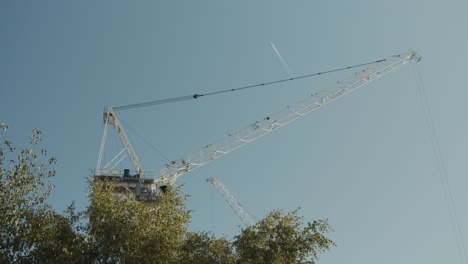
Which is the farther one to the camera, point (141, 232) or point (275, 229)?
point (275, 229)

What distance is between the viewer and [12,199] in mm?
34625

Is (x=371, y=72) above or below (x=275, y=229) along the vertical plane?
above

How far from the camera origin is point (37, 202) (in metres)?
36.2

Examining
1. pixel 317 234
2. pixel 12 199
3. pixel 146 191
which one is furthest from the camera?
pixel 146 191

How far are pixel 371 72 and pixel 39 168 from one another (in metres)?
112

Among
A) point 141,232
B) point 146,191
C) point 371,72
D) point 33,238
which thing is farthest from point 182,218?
point 371,72

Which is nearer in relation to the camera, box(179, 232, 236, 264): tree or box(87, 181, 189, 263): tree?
box(87, 181, 189, 263): tree

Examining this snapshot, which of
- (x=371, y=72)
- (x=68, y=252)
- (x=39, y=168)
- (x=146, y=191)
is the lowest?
(x=68, y=252)

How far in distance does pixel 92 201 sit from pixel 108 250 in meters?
5.45

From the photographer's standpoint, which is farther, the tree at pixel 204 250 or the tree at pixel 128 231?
the tree at pixel 204 250

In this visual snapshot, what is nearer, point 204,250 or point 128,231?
point 128,231

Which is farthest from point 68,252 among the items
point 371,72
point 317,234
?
point 371,72

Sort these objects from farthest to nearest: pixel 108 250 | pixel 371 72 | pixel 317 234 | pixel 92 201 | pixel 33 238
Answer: pixel 371 72 → pixel 317 234 → pixel 92 201 → pixel 108 250 → pixel 33 238

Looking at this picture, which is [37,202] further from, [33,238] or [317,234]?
[317,234]
